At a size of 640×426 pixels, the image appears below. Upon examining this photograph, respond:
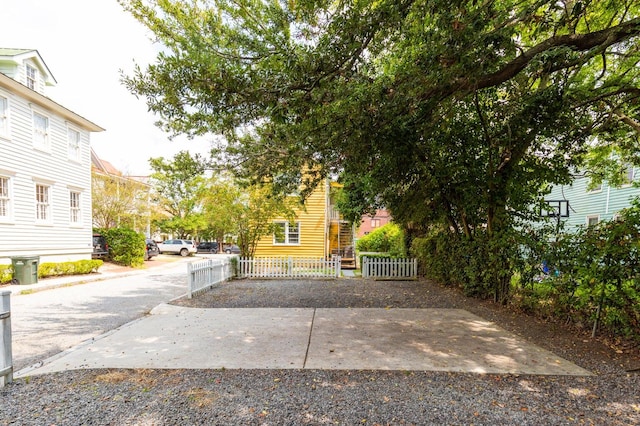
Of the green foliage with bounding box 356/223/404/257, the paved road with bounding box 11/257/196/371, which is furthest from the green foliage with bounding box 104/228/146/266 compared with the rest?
the green foliage with bounding box 356/223/404/257

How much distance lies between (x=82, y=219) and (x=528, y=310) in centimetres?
1778

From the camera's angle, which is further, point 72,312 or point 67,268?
point 67,268

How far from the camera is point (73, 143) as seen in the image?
49.9 feet

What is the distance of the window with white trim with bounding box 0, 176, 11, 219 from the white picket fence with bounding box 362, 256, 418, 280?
43.0 feet

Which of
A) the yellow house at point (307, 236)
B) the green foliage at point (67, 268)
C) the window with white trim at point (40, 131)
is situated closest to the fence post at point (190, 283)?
the green foliage at point (67, 268)

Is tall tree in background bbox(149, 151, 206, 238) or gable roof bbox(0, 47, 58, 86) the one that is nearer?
gable roof bbox(0, 47, 58, 86)

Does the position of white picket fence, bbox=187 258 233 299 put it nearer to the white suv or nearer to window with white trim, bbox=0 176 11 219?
window with white trim, bbox=0 176 11 219

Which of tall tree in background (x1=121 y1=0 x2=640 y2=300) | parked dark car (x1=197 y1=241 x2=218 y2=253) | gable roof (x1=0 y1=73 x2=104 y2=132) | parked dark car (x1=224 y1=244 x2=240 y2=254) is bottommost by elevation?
parked dark car (x1=224 y1=244 x2=240 y2=254)

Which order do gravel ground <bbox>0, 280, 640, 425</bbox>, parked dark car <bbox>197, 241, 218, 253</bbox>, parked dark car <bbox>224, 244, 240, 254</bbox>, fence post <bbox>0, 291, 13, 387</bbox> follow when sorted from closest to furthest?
gravel ground <bbox>0, 280, 640, 425</bbox> → fence post <bbox>0, 291, 13, 387</bbox> → parked dark car <bbox>197, 241, 218, 253</bbox> → parked dark car <bbox>224, 244, 240, 254</bbox>

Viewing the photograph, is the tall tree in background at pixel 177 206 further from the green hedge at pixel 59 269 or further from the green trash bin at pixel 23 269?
the green trash bin at pixel 23 269

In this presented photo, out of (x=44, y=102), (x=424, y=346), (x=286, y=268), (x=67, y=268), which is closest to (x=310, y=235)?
(x=286, y=268)

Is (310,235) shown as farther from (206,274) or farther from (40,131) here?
(40,131)

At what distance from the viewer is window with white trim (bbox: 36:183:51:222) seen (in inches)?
517

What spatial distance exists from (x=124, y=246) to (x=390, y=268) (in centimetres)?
1378
